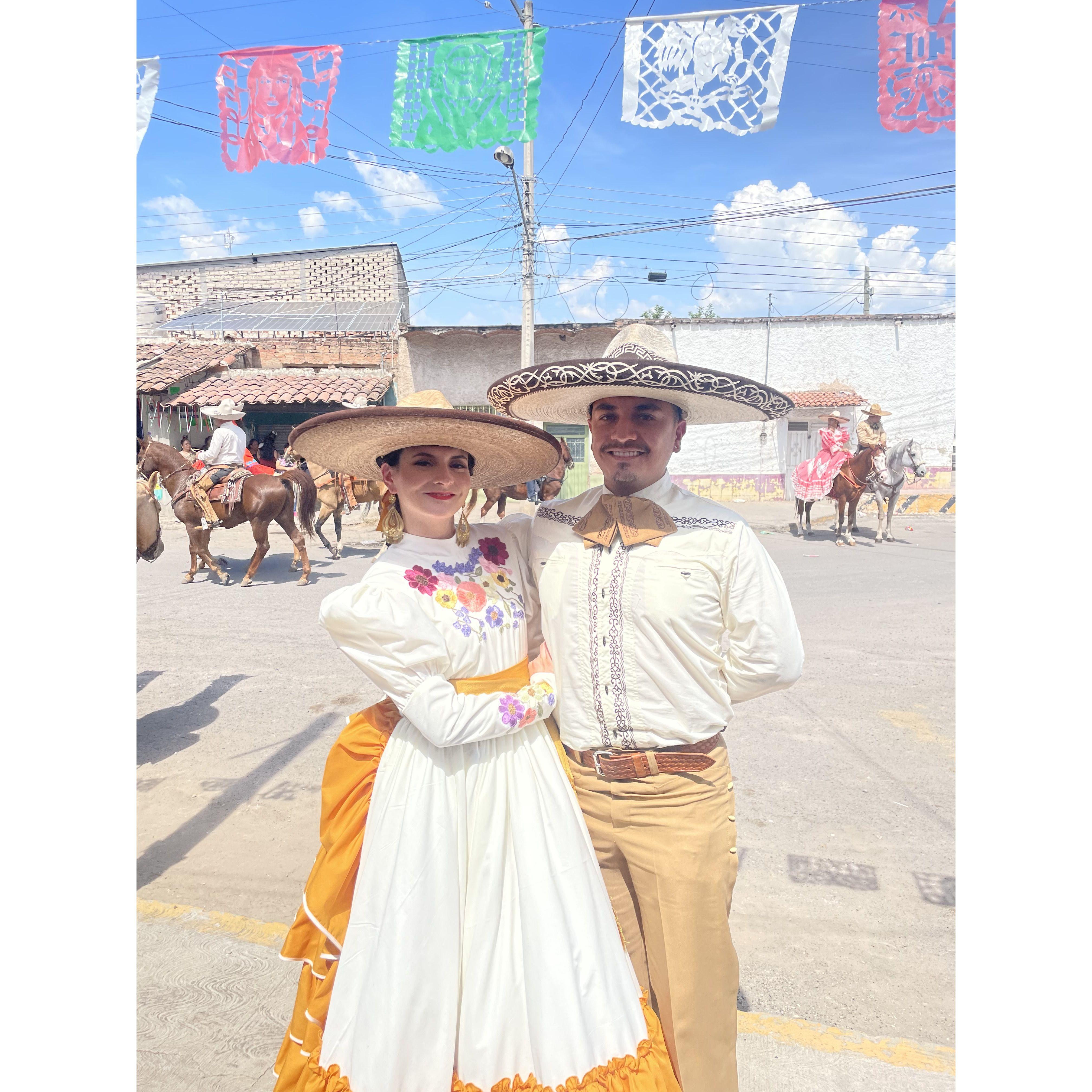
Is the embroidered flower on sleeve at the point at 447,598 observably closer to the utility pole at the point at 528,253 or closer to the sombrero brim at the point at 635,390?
the sombrero brim at the point at 635,390

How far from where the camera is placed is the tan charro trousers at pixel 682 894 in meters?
1.74

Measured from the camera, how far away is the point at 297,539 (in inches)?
389

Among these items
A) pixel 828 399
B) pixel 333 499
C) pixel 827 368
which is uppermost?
pixel 827 368

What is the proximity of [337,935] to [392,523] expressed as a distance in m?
1.04

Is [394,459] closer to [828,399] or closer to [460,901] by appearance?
[460,901]

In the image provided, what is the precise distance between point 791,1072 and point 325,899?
1456 mm

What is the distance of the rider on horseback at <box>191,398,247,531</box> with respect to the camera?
942 cm

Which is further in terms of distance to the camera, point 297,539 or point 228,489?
point 297,539

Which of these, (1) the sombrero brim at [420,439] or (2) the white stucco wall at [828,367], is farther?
(2) the white stucco wall at [828,367]

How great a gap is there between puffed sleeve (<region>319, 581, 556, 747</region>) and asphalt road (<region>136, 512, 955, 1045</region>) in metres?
1.52

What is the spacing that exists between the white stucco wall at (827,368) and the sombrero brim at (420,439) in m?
18.6

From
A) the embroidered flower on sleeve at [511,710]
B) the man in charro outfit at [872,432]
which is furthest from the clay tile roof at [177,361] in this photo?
the embroidered flower on sleeve at [511,710]

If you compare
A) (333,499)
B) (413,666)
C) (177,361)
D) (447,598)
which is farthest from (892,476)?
(177,361)
